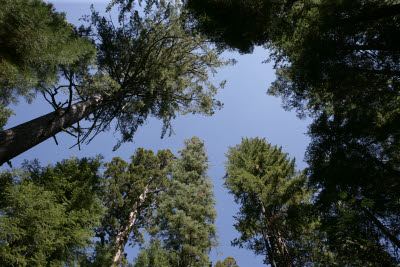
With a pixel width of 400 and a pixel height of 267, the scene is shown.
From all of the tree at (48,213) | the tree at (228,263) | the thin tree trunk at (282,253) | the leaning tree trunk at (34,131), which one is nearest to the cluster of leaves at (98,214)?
the tree at (48,213)

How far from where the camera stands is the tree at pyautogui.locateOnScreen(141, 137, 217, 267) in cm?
723

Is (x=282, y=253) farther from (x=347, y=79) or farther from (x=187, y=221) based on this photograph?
(x=347, y=79)

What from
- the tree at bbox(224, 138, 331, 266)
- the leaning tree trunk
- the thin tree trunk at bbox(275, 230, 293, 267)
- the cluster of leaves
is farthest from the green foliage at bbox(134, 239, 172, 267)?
the leaning tree trunk

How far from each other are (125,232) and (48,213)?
6062 millimetres

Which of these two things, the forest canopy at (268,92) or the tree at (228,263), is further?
the tree at (228,263)

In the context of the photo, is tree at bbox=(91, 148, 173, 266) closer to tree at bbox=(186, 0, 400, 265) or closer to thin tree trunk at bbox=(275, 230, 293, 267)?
thin tree trunk at bbox=(275, 230, 293, 267)

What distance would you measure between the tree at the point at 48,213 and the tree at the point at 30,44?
9.41ft

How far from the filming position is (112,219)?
9.64 meters

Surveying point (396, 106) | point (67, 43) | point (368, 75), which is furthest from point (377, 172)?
point (67, 43)

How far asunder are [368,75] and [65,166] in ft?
35.1

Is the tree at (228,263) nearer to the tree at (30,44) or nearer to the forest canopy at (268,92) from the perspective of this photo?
the forest canopy at (268,92)

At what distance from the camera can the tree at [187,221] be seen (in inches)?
285

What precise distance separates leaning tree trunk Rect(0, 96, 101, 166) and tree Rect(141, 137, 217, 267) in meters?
5.96

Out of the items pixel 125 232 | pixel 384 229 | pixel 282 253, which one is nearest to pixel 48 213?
pixel 125 232
